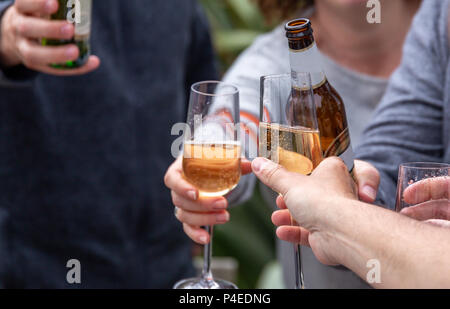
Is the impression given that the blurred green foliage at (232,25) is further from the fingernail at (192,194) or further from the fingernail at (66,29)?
the fingernail at (192,194)

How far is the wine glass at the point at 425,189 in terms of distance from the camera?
2.27ft

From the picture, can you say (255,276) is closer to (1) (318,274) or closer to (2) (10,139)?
(2) (10,139)

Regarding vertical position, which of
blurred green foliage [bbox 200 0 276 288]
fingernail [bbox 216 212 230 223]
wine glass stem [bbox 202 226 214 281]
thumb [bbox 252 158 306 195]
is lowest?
blurred green foliage [bbox 200 0 276 288]

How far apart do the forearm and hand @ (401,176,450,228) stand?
0.12 m

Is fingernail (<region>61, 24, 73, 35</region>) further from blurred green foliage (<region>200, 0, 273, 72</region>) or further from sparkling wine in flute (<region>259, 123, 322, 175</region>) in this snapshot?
blurred green foliage (<region>200, 0, 273, 72</region>)

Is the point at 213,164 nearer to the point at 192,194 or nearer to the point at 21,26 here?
the point at 192,194

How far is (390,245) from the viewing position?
569 mm

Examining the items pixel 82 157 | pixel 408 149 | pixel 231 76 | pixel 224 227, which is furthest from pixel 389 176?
pixel 224 227

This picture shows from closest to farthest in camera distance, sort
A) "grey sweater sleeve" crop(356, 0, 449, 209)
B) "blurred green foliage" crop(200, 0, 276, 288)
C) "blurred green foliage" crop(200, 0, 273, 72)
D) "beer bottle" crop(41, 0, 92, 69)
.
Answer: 1. "beer bottle" crop(41, 0, 92, 69)
2. "grey sweater sleeve" crop(356, 0, 449, 209)
3. "blurred green foliage" crop(200, 0, 276, 288)
4. "blurred green foliage" crop(200, 0, 273, 72)

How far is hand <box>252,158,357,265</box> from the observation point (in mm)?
613

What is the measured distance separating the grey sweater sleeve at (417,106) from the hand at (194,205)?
38 centimetres

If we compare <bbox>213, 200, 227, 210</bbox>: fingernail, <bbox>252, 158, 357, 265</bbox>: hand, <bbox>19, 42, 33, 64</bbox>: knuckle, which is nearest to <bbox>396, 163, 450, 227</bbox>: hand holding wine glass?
<bbox>252, 158, 357, 265</bbox>: hand

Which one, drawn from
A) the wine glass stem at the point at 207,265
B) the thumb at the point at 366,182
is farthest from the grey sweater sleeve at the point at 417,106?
the wine glass stem at the point at 207,265

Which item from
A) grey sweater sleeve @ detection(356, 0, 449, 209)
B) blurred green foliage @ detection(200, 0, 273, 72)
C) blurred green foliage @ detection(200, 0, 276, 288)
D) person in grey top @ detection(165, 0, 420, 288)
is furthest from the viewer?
blurred green foliage @ detection(200, 0, 273, 72)
